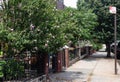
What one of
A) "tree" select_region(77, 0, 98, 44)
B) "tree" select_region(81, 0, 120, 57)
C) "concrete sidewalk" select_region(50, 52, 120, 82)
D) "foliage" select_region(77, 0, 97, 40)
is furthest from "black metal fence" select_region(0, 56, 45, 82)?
"tree" select_region(81, 0, 120, 57)

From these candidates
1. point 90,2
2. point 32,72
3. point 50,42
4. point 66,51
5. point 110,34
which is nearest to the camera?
point 50,42

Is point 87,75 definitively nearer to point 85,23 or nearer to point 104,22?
point 85,23

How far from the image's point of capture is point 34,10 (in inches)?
455

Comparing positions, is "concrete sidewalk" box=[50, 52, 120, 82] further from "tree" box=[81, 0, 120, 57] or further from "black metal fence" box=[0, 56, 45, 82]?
"tree" box=[81, 0, 120, 57]

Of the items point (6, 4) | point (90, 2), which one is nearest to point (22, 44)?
point (6, 4)

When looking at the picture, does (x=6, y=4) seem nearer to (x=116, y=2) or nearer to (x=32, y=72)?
(x=32, y=72)

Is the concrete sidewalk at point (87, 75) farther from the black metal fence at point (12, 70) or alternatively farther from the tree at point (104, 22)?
the tree at point (104, 22)

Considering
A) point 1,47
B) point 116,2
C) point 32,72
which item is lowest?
point 32,72

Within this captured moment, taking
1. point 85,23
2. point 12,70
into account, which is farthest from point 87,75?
point 85,23

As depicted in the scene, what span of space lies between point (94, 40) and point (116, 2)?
4.19 m

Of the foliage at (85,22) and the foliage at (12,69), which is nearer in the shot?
the foliage at (12,69)

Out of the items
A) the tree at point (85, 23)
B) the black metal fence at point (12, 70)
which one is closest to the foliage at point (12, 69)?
the black metal fence at point (12, 70)

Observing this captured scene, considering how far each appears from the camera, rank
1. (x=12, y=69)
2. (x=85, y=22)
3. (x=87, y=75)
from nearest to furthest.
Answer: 1. (x=12, y=69)
2. (x=87, y=75)
3. (x=85, y=22)

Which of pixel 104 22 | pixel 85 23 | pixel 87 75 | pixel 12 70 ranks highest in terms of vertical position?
pixel 104 22
